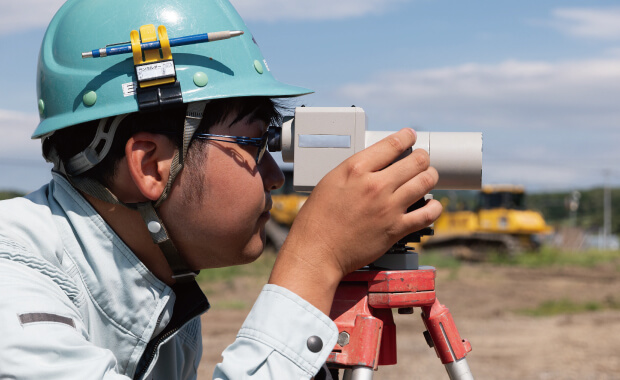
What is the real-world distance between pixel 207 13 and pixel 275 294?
0.81 m

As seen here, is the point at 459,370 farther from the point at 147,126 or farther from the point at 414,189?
the point at 147,126

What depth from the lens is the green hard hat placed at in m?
1.66

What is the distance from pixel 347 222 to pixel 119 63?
0.71 meters

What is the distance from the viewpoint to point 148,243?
5.59ft

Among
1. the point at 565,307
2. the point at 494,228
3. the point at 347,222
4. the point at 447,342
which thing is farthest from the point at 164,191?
the point at 494,228

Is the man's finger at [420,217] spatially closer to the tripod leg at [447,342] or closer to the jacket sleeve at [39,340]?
the tripod leg at [447,342]

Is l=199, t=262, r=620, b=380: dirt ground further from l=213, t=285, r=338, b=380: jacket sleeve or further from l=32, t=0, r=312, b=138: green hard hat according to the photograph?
l=213, t=285, r=338, b=380: jacket sleeve

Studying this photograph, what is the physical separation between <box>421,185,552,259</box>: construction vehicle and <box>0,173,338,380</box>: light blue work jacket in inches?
733

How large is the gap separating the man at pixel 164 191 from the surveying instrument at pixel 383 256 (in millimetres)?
130

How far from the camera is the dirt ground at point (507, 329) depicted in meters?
6.88

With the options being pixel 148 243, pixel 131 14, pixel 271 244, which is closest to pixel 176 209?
pixel 148 243

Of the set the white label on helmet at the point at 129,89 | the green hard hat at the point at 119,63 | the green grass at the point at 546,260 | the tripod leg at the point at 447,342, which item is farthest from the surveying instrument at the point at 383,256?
the green grass at the point at 546,260

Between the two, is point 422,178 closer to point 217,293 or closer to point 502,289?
point 217,293

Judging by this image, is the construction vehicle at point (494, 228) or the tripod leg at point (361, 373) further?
the construction vehicle at point (494, 228)
